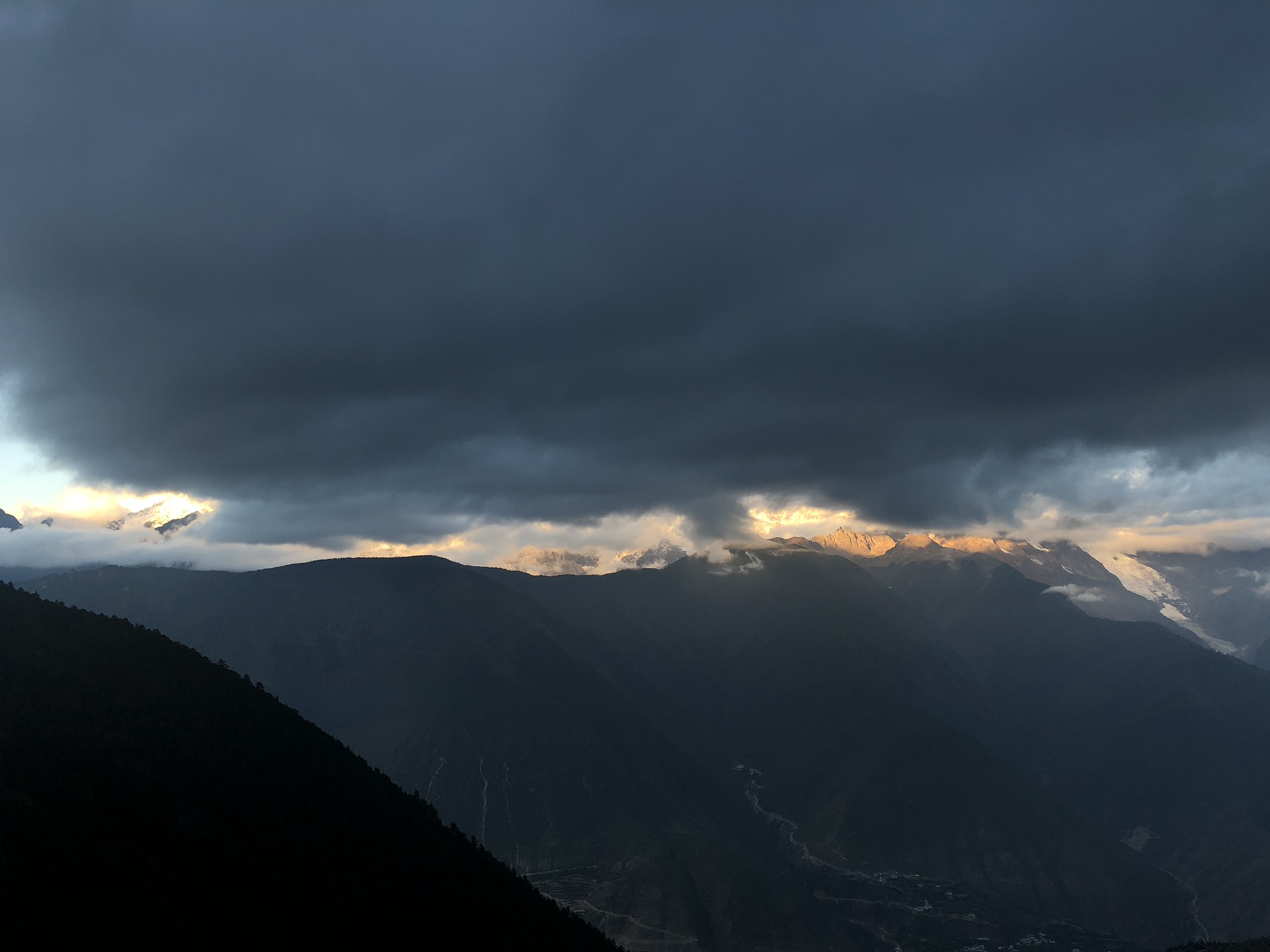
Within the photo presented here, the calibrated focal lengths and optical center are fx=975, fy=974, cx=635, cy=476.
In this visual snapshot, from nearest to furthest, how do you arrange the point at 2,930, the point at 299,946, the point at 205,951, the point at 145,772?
1. the point at 2,930
2. the point at 205,951
3. the point at 299,946
4. the point at 145,772

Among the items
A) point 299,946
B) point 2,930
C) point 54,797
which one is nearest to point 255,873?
point 299,946

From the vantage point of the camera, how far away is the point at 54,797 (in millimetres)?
170750

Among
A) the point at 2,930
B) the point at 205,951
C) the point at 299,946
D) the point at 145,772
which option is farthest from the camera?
the point at 145,772

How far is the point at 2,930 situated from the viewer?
139500mm

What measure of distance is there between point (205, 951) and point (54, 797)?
3880 centimetres

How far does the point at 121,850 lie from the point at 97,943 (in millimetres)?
22758

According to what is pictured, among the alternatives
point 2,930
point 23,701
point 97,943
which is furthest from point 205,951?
point 23,701

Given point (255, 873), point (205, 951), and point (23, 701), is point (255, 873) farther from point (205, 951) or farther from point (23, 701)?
point (23, 701)

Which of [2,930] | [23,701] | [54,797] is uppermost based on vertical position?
[23,701]

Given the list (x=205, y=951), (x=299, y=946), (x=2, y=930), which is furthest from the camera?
(x=299, y=946)

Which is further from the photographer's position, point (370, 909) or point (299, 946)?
point (370, 909)

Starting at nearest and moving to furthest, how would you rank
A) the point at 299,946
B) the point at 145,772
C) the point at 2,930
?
the point at 2,930 < the point at 299,946 < the point at 145,772

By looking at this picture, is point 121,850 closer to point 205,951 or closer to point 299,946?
point 205,951

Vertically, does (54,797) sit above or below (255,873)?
above
